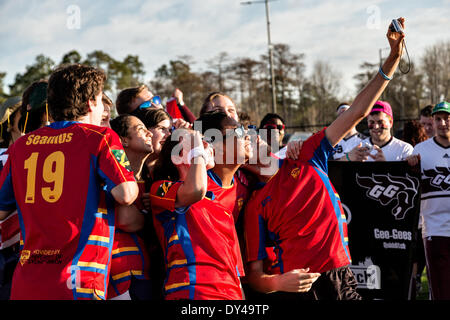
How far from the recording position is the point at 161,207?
2.59 metres

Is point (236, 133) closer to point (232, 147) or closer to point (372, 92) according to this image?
point (232, 147)

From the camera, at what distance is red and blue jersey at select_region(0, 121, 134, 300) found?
224cm

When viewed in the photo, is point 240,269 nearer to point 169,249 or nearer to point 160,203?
point 169,249

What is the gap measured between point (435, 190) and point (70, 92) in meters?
3.90

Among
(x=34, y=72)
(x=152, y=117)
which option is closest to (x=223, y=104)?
(x=152, y=117)

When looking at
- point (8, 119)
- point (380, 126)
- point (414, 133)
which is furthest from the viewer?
point (414, 133)

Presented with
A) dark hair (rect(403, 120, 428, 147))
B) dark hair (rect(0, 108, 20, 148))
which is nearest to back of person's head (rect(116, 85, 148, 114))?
dark hair (rect(0, 108, 20, 148))

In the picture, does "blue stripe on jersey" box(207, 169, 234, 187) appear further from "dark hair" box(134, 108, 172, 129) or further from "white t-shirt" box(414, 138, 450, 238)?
"white t-shirt" box(414, 138, 450, 238)

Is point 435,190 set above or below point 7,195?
below

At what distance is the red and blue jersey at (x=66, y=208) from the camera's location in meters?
2.24

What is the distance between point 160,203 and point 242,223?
747 mm

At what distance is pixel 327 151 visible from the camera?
10.3 ft
